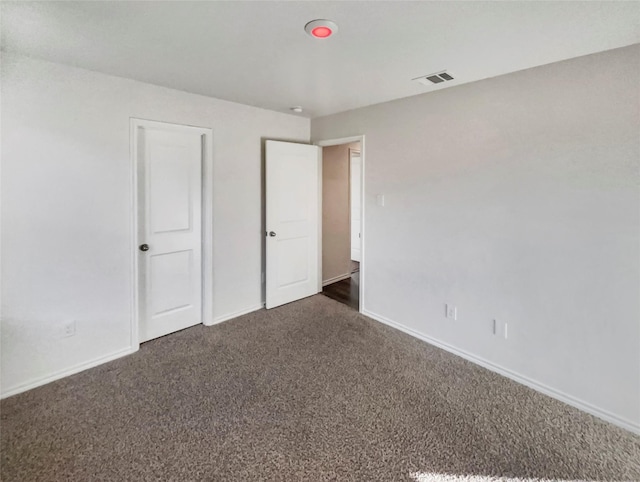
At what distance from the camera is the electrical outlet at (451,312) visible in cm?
295

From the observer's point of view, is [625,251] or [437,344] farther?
[437,344]

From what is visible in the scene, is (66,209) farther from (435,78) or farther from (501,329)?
(501,329)

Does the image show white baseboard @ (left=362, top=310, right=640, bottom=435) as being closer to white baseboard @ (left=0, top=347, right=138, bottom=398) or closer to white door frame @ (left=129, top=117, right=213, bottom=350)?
white door frame @ (left=129, top=117, right=213, bottom=350)

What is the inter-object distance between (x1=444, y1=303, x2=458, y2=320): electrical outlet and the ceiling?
1925mm

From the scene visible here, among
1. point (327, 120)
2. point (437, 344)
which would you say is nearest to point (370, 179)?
point (327, 120)

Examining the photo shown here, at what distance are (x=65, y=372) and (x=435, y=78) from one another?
12.1 ft

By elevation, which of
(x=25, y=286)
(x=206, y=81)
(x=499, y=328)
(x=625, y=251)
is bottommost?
(x=499, y=328)

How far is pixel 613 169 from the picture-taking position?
6.77ft

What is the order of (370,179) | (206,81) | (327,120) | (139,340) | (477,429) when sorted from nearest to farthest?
(477,429), (206,81), (139,340), (370,179), (327,120)

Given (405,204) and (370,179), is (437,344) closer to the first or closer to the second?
(405,204)

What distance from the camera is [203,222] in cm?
343

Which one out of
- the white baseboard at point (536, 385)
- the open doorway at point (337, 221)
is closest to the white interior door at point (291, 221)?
the open doorway at point (337, 221)

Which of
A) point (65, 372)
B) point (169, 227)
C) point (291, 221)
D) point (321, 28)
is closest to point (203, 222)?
point (169, 227)

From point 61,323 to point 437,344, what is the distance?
3146 millimetres
